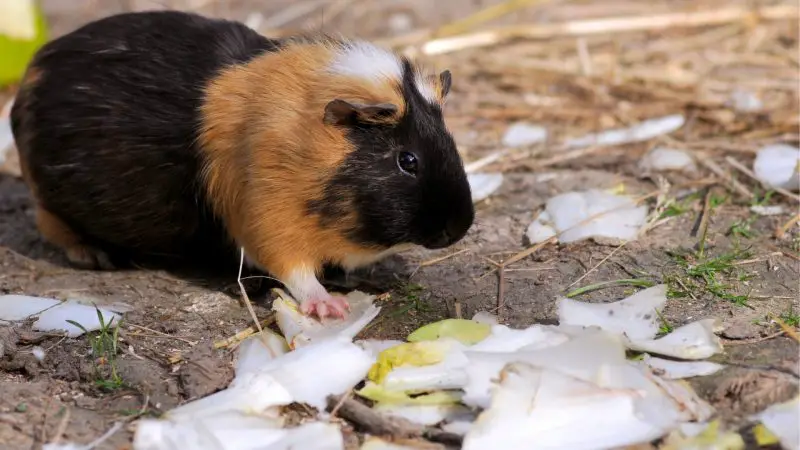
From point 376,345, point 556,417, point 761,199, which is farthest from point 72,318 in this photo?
point 761,199

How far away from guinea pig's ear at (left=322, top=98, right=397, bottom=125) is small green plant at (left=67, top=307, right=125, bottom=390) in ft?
2.68

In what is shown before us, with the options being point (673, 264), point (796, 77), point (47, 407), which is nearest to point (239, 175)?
point (47, 407)

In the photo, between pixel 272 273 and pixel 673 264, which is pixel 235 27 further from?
pixel 673 264

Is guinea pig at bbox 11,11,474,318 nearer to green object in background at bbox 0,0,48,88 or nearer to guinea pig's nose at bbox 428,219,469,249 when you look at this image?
guinea pig's nose at bbox 428,219,469,249

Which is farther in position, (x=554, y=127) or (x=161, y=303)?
(x=554, y=127)

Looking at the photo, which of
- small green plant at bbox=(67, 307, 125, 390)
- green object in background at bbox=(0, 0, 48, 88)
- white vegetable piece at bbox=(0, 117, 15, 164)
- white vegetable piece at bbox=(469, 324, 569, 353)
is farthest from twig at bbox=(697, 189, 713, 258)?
green object in background at bbox=(0, 0, 48, 88)

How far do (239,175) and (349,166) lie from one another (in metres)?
0.36

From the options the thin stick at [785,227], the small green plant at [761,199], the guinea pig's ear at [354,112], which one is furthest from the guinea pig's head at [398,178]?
the small green plant at [761,199]

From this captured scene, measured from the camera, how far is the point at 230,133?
2744 millimetres

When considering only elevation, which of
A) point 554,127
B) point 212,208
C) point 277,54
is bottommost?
point 554,127

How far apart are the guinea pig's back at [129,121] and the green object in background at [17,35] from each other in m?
1.60

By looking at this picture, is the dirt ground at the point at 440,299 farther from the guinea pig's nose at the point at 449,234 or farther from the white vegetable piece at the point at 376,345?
the guinea pig's nose at the point at 449,234

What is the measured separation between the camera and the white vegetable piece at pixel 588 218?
10.2ft

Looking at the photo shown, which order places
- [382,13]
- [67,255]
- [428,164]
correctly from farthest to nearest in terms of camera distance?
[382,13], [67,255], [428,164]
